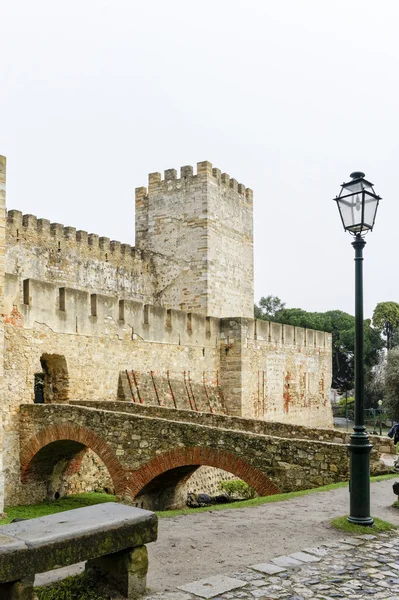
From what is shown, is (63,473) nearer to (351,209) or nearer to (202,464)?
(202,464)

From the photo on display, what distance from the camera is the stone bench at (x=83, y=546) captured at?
368cm

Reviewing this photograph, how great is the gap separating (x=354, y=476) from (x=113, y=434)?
634 cm

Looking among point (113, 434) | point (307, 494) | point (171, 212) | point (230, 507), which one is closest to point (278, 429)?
point (113, 434)

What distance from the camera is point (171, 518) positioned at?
22.6ft

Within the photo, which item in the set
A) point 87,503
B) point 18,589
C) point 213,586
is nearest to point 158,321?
point 87,503

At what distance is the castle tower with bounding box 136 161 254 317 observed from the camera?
24391 mm

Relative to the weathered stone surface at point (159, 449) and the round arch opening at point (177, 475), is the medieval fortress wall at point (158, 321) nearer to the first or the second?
the weathered stone surface at point (159, 449)

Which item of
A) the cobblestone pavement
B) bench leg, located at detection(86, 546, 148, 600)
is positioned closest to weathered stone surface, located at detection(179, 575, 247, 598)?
the cobblestone pavement

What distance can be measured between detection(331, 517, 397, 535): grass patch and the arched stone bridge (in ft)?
8.68

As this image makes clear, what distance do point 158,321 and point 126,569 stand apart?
46.0 feet

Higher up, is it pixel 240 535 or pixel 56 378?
pixel 56 378

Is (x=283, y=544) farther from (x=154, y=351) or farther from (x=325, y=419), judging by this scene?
(x=325, y=419)

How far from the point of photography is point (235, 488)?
16.5m

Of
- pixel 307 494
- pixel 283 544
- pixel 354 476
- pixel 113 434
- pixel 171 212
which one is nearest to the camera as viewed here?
pixel 283 544
